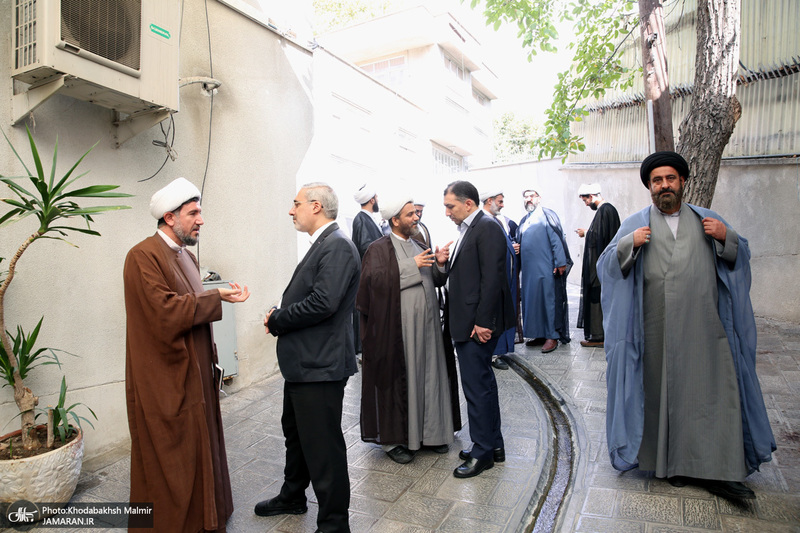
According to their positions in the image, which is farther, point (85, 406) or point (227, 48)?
point (227, 48)

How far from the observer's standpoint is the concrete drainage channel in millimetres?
3160

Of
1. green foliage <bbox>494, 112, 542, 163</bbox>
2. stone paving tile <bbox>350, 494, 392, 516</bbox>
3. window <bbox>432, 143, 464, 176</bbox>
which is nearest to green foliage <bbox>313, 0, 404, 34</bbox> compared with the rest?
window <bbox>432, 143, 464, 176</bbox>

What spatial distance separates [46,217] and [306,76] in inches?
176

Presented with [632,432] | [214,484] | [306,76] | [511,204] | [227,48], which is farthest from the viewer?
[511,204]

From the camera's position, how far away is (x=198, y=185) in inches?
204

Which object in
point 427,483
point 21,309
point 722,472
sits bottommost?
point 427,483

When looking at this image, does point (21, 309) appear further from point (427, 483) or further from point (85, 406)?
point (427, 483)

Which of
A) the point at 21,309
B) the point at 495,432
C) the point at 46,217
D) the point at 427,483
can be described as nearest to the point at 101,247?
the point at 21,309

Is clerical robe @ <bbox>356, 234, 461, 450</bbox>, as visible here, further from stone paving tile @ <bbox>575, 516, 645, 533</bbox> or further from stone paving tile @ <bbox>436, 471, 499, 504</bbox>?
stone paving tile @ <bbox>575, 516, 645, 533</bbox>

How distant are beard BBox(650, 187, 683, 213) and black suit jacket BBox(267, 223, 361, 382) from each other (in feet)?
6.55

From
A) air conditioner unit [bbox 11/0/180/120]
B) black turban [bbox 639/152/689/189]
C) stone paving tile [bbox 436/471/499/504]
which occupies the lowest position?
stone paving tile [bbox 436/471/499/504]

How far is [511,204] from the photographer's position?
17.8 m

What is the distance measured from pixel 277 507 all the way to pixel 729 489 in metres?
2.74

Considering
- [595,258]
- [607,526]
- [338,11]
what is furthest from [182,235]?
[338,11]
